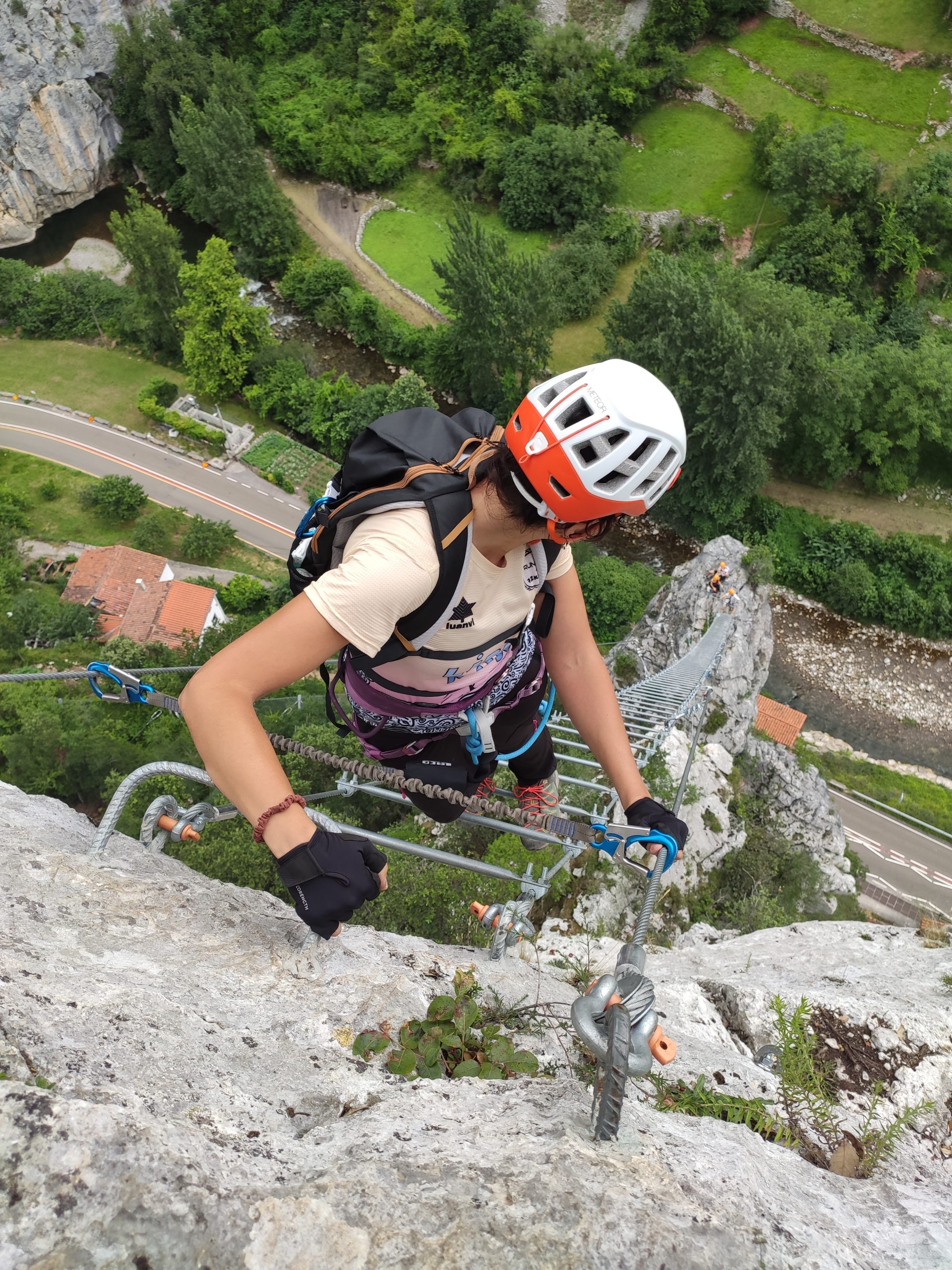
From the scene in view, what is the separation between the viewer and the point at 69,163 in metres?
40.1

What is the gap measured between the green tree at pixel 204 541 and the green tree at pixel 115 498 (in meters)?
2.53

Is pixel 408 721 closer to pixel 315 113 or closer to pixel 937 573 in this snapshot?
pixel 937 573

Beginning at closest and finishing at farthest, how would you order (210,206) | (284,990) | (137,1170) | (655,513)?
1. (137,1170)
2. (284,990)
3. (655,513)
4. (210,206)

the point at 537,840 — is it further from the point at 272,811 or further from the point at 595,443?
the point at 595,443

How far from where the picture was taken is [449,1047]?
2969mm

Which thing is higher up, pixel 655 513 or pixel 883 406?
pixel 883 406

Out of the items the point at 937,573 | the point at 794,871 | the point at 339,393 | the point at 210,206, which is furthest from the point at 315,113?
the point at 794,871

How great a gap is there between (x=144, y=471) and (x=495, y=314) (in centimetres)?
1505

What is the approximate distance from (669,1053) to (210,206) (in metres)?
41.6

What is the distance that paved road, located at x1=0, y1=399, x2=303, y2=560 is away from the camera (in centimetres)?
2900

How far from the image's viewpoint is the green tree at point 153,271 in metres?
31.7

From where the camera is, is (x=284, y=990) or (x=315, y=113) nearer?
(x=284, y=990)

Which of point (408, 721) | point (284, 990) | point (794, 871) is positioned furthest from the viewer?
point (794, 871)

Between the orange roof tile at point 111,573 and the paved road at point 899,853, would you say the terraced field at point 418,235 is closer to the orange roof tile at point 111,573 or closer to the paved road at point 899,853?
the orange roof tile at point 111,573
